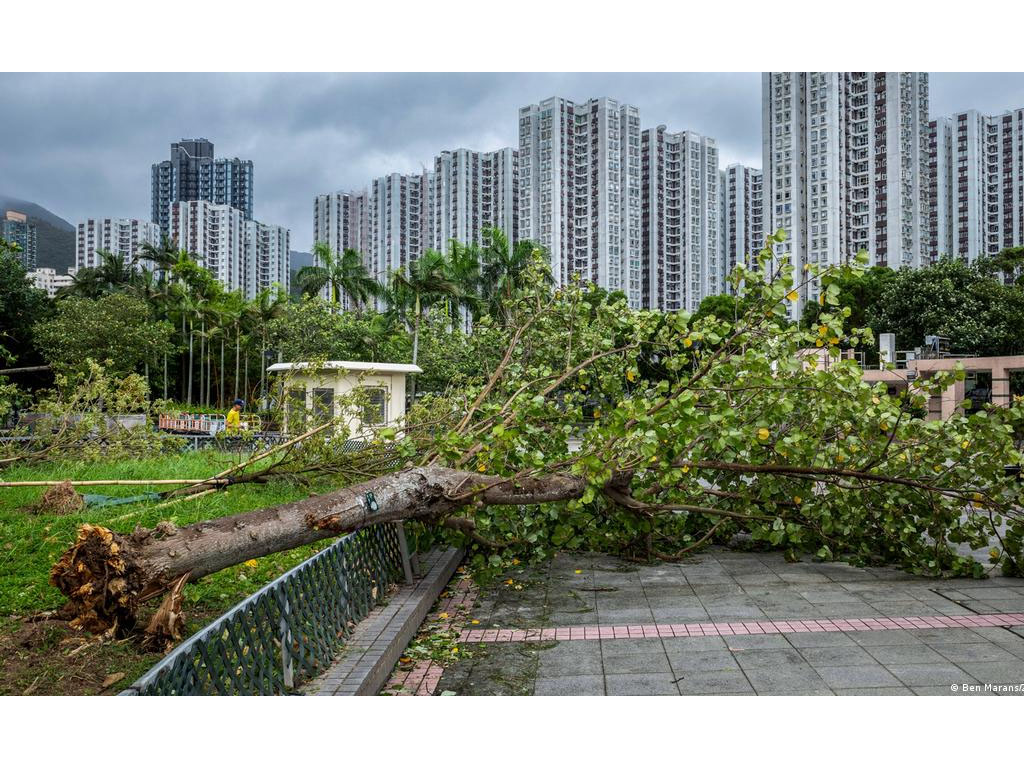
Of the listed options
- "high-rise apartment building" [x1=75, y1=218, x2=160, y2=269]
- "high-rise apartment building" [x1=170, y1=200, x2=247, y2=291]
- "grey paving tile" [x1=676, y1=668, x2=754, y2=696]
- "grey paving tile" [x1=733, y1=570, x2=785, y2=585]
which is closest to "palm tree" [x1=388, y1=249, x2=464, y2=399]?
"grey paving tile" [x1=733, y1=570, x2=785, y2=585]

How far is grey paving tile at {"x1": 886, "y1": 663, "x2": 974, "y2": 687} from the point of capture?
4.22 m

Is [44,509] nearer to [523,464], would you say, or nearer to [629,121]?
[523,464]

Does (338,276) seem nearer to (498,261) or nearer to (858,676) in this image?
(498,261)

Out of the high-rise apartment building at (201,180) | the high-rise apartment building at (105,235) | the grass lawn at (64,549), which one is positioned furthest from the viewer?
the high-rise apartment building at (201,180)

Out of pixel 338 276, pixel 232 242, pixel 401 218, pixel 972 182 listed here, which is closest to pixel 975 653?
pixel 338 276

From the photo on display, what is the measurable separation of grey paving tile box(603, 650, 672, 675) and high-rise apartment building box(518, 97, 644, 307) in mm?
50082

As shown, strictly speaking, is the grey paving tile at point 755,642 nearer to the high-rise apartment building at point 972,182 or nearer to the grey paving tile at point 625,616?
the grey paving tile at point 625,616

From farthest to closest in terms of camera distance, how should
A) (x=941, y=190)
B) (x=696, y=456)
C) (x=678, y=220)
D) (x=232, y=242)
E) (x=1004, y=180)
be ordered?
1. (x=232, y=242)
2. (x=678, y=220)
3. (x=941, y=190)
4. (x=1004, y=180)
5. (x=696, y=456)

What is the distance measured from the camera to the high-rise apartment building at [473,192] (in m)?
54.6

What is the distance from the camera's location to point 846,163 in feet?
171

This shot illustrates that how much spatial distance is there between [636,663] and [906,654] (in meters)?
1.57

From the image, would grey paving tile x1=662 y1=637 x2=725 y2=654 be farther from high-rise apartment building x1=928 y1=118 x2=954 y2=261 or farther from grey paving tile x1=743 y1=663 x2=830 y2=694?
high-rise apartment building x1=928 y1=118 x2=954 y2=261

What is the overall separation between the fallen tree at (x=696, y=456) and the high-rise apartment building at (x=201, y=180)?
83.9 metres

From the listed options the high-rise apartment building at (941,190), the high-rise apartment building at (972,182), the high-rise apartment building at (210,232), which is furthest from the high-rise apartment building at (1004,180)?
the high-rise apartment building at (210,232)
